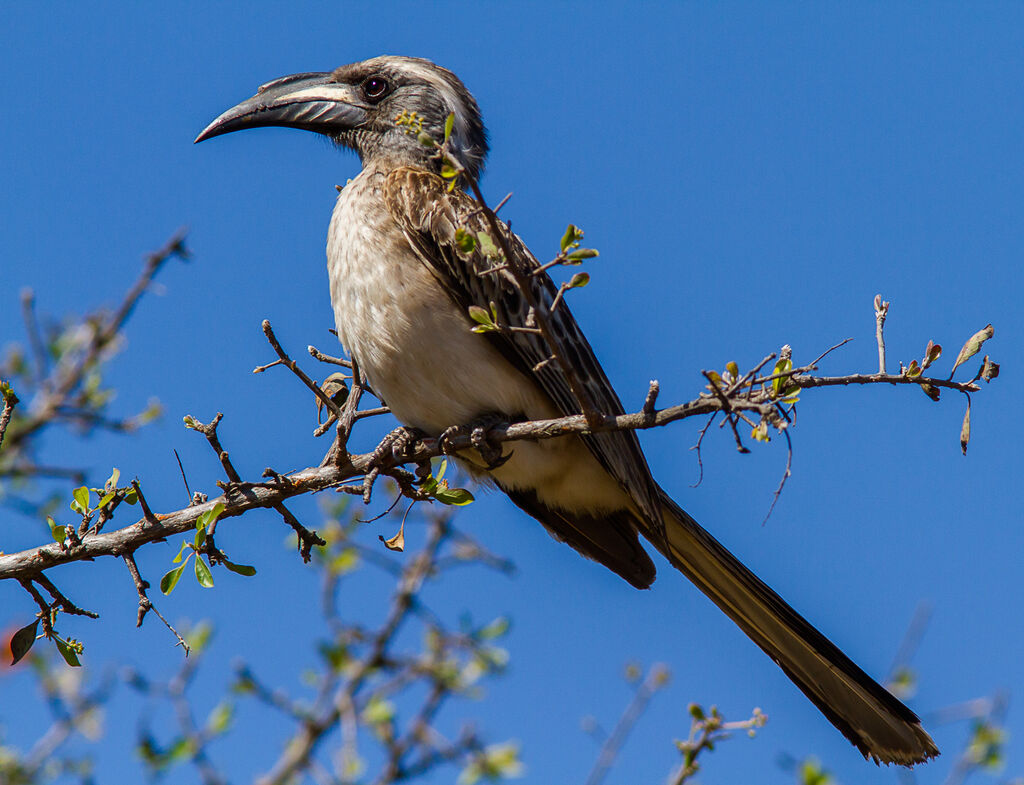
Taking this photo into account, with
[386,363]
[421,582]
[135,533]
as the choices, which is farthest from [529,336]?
[135,533]

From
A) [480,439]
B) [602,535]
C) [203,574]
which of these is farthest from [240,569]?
[602,535]

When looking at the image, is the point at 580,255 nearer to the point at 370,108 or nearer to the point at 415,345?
the point at 415,345

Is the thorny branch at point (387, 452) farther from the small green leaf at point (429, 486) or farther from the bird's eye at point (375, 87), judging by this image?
the bird's eye at point (375, 87)

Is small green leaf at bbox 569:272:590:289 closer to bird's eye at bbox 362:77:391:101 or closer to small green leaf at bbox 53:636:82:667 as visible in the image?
small green leaf at bbox 53:636:82:667

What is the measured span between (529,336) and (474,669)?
5.53ft

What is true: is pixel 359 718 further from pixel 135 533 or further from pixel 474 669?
pixel 135 533

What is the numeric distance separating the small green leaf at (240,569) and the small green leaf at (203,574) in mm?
61

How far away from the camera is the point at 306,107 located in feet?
19.5

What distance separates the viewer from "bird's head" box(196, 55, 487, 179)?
575cm

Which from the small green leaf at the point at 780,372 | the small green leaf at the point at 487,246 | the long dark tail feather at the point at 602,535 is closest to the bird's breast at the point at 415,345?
the long dark tail feather at the point at 602,535

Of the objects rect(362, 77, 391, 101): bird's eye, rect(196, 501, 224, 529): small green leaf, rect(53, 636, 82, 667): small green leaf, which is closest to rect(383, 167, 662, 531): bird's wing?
rect(362, 77, 391, 101): bird's eye

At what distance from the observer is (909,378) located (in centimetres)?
289

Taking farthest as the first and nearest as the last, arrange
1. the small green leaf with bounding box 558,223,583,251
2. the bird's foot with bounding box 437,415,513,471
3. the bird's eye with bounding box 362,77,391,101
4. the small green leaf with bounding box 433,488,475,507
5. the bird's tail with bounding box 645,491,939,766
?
the bird's eye with bounding box 362,77,391,101
the bird's tail with bounding box 645,491,939,766
the bird's foot with bounding box 437,415,513,471
the small green leaf with bounding box 433,488,475,507
the small green leaf with bounding box 558,223,583,251

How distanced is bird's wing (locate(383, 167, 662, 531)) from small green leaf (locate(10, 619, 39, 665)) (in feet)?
6.70
